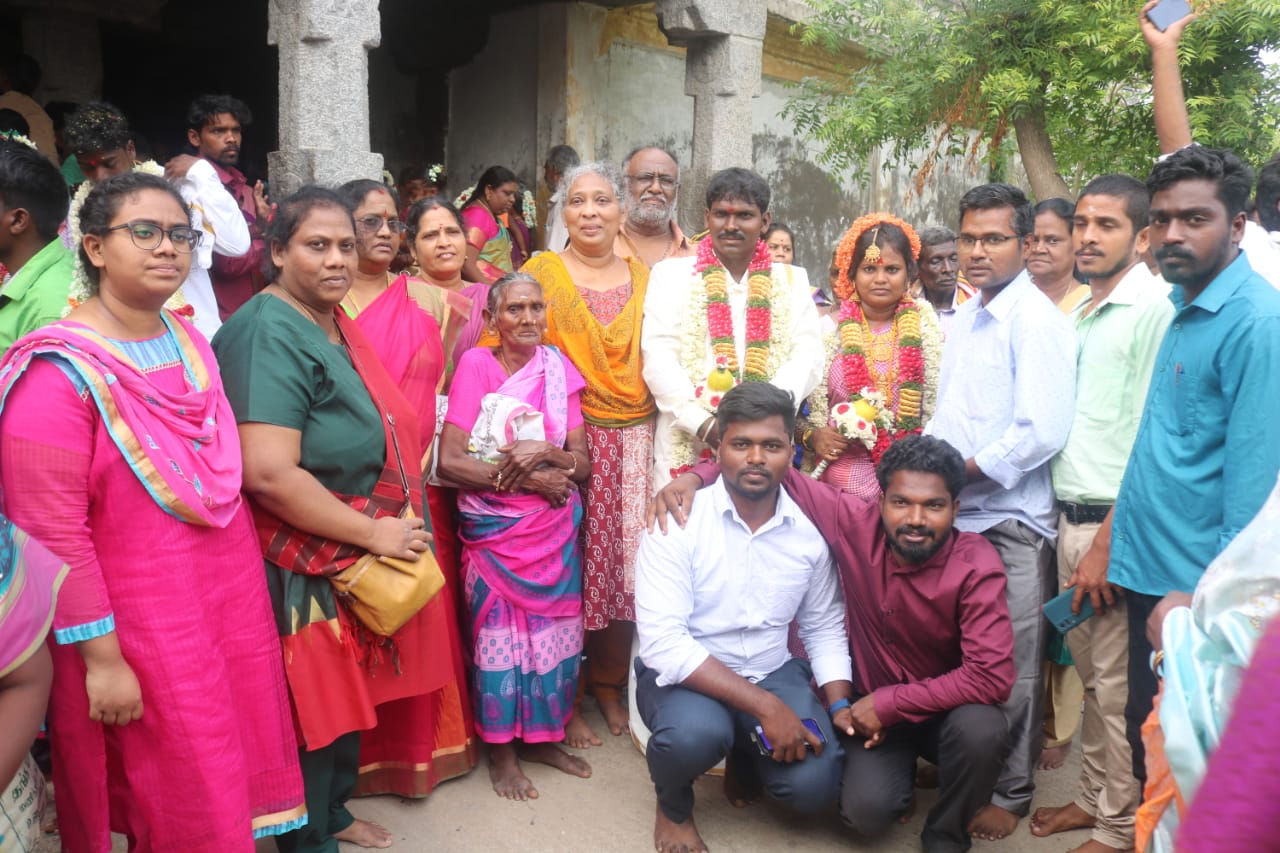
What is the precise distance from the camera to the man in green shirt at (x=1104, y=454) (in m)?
3.26

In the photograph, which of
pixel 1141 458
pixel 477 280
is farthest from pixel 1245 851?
pixel 477 280

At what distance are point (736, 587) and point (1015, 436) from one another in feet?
3.56

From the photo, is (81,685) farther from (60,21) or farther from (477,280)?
(60,21)

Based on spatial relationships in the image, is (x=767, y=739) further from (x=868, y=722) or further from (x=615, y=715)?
(x=615, y=715)

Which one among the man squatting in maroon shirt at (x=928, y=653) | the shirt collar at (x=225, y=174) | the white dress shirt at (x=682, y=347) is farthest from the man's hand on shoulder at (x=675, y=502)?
the shirt collar at (x=225, y=174)

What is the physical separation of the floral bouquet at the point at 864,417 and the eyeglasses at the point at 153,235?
2.37 meters

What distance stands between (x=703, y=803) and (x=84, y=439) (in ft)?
8.04

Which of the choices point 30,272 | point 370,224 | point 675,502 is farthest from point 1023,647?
point 30,272

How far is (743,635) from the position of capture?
3535 mm

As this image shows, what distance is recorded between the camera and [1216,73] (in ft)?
24.4

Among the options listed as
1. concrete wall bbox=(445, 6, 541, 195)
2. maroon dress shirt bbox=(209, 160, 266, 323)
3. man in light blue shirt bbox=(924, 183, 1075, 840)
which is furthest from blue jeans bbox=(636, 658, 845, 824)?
concrete wall bbox=(445, 6, 541, 195)

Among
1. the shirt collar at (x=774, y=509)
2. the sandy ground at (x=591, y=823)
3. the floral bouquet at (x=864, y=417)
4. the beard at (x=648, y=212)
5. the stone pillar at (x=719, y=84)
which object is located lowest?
the sandy ground at (x=591, y=823)

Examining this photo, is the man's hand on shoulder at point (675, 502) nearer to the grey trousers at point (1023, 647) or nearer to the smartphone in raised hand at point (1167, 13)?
the grey trousers at point (1023, 647)

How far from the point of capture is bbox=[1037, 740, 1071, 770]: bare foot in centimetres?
405
